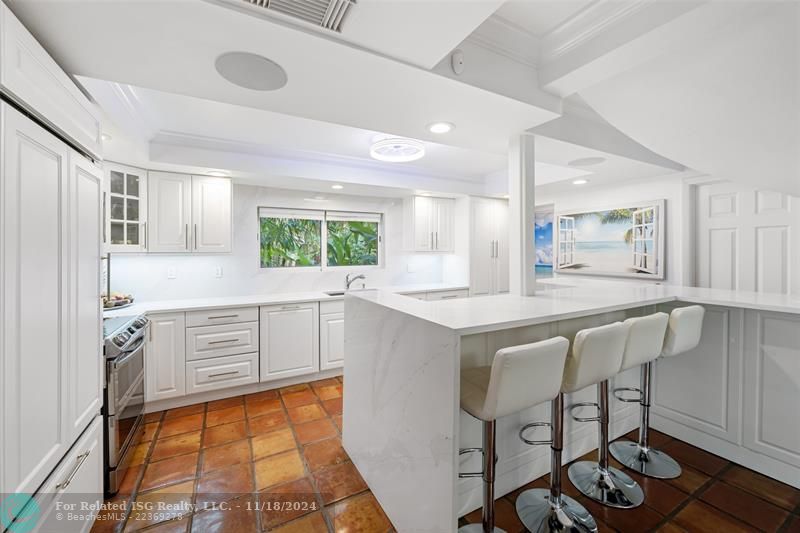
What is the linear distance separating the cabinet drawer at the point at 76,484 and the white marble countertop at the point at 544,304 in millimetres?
1379

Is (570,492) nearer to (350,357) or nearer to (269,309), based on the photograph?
(350,357)

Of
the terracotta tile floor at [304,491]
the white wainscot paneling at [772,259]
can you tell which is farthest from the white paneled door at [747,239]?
the terracotta tile floor at [304,491]

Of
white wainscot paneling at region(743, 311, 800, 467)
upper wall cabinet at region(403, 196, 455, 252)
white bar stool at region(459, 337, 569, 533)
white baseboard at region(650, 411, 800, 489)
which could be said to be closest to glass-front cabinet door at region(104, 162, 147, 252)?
upper wall cabinet at region(403, 196, 455, 252)

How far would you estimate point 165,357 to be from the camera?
276cm

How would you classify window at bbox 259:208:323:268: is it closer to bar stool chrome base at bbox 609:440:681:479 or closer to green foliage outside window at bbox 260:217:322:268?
green foliage outside window at bbox 260:217:322:268

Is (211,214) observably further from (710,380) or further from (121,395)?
(710,380)

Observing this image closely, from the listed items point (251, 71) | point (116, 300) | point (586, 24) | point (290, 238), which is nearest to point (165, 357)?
point (116, 300)

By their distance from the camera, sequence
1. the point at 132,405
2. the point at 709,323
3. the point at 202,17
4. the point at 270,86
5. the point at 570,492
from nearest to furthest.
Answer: the point at 202,17 → the point at 270,86 → the point at 570,492 → the point at 132,405 → the point at 709,323

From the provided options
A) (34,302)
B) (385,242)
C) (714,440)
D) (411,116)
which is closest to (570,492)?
(714,440)

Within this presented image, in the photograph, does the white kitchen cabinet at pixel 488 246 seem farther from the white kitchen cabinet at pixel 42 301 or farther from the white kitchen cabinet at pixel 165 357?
the white kitchen cabinet at pixel 42 301

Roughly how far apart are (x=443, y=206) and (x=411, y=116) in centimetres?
271

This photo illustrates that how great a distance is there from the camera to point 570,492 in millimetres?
1853

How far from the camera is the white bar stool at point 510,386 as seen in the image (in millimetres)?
1229

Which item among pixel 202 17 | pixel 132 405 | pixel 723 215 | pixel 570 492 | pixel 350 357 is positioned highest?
pixel 202 17
